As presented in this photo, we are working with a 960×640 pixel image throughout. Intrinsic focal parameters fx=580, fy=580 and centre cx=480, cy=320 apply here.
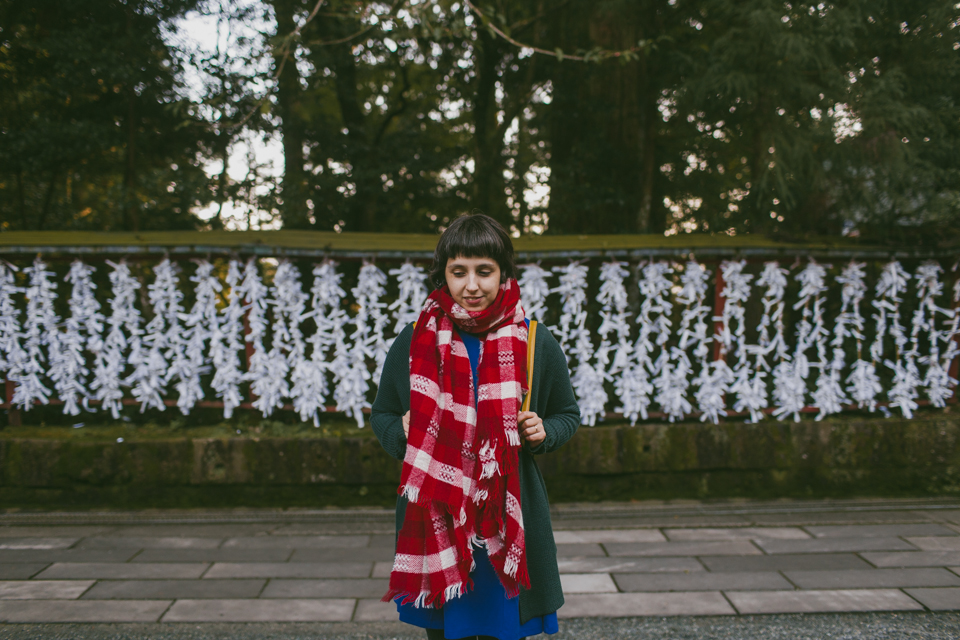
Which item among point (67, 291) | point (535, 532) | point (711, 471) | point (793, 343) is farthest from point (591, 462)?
point (67, 291)

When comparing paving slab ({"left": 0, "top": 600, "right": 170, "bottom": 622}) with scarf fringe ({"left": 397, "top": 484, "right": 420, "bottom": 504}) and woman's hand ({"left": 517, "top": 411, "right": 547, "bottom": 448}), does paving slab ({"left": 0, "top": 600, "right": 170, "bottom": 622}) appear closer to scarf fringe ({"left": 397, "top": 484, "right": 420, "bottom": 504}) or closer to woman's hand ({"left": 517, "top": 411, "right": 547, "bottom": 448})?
scarf fringe ({"left": 397, "top": 484, "right": 420, "bottom": 504})

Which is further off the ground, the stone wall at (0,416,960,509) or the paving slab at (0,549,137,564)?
the stone wall at (0,416,960,509)

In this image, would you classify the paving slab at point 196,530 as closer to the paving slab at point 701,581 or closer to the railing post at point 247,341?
the railing post at point 247,341

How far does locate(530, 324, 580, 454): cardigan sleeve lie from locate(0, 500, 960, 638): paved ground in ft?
4.77

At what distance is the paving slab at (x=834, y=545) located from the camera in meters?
3.56

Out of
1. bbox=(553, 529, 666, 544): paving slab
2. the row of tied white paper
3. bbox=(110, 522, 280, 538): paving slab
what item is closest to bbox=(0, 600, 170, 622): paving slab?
bbox=(110, 522, 280, 538): paving slab

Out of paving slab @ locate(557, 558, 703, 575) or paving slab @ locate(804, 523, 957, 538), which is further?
paving slab @ locate(804, 523, 957, 538)

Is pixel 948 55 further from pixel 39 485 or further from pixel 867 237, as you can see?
pixel 39 485

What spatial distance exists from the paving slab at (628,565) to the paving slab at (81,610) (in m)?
2.16

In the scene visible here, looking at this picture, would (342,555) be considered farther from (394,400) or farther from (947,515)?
(947,515)

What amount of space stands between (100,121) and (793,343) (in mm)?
8206

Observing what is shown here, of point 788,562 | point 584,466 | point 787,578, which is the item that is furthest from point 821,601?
point 584,466

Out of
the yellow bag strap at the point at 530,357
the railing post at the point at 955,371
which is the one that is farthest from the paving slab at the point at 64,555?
the railing post at the point at 955,371

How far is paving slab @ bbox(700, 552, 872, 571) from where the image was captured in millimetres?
3334
